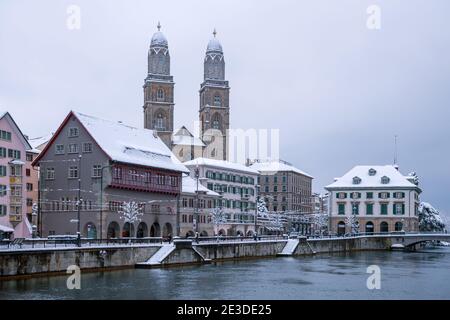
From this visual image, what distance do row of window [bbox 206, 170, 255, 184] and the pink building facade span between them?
44.7 metres

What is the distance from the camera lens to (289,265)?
81.9 meters

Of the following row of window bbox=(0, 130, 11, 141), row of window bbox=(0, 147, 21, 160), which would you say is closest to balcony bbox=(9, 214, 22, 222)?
row of window bbox=(0, 147, 21, 160)

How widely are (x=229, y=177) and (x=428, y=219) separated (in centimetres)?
6657

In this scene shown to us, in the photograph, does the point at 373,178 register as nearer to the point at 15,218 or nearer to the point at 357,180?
the point at 357,180

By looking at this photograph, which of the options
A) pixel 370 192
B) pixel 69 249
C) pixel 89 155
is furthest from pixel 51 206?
pixel 370 192

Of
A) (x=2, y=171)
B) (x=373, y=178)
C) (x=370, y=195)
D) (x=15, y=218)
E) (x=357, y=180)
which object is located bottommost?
(x=15, y=218)

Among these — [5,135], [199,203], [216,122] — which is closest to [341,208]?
[216,122]

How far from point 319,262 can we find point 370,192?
64.7 meters

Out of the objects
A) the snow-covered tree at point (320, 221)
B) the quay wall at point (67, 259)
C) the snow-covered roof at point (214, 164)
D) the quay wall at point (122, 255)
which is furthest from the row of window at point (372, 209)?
the quay wall at point (67, 259)

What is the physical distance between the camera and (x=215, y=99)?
182 metres

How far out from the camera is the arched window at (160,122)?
175 metres

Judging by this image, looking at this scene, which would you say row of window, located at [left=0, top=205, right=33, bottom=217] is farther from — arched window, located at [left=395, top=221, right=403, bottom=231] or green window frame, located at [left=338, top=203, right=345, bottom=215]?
arched window, located at [left=395, top=221, right=403, bottom=231]

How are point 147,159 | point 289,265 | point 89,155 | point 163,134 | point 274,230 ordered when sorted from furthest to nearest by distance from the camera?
point 163,134, point 274,230, point 147,159, point 89,155, point 289,265

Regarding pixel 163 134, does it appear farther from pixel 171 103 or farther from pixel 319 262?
pixel 319 262
